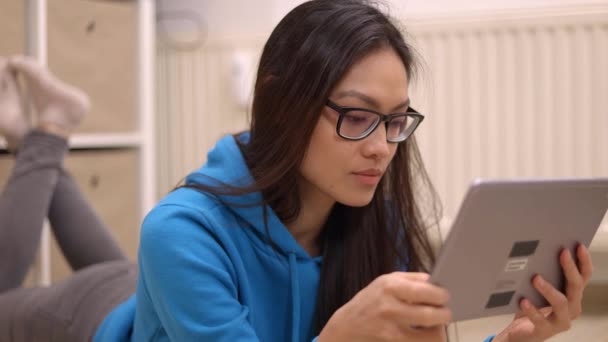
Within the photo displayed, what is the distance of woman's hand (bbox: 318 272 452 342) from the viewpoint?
25.7 inches

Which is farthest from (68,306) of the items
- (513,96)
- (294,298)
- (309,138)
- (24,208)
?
(513,96)

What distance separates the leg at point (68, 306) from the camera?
1.31m

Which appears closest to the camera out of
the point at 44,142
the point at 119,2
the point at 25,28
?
the point at 44,142

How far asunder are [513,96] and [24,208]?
4.21 feet

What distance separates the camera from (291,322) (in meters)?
1.02

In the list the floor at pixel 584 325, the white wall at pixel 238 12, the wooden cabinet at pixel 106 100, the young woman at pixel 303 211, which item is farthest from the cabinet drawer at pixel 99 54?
the floor at pixel 584 325

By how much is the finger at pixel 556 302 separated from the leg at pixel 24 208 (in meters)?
1.12

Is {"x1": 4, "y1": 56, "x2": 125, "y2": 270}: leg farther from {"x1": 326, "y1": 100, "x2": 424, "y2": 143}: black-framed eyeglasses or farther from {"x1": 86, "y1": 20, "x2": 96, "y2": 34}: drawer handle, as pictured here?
{"x1": 326, "y1": 100, "x2": 424, "y2": 143}: black-framed eyeglasses

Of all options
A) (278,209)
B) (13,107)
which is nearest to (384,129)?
(278,209)

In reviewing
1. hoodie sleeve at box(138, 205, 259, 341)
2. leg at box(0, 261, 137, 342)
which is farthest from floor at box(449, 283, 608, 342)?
leg at box(0, 261, 137, 342)

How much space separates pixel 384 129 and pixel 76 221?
0.98 metres

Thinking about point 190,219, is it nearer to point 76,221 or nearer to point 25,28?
point 76,221

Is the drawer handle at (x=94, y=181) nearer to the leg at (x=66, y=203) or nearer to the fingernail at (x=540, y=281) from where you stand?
the leg at (x=66, y=203)

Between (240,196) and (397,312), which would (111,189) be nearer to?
(240,196)
